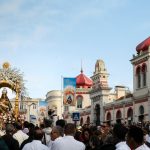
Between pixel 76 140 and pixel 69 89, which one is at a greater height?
pixel 69 89

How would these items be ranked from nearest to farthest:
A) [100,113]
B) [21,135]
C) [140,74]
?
1. [21,135]
2. [140,74]
3. [100,113]

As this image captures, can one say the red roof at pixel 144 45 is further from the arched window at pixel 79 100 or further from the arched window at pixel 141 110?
the arched window at pixel 79 100

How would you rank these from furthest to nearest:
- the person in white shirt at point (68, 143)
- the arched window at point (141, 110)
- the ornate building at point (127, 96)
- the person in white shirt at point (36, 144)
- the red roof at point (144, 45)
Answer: the red roof at point (144, 45), the arched window at point (141, 110), the ornate building at point (127, 96), the person in white shirt at point (36, 144), the person in white shirt at point (68, 143)

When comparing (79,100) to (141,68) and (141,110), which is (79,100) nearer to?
(141,68)

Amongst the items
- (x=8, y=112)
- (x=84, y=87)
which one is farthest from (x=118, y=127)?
(x=84, y=87)

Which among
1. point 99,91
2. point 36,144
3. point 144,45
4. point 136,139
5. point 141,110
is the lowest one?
point 36,144

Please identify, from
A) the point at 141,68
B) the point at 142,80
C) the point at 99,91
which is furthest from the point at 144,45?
the point at 99,91

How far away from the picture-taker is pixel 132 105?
60.9 meters

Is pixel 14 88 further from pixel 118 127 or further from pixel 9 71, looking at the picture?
pixel 118 127

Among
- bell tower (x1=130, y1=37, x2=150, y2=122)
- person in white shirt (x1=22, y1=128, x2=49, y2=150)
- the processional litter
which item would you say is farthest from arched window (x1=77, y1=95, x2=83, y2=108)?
person in white shirt (x1=22, y1=128, x2=49, y2=150)

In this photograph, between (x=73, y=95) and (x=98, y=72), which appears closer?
(x=73, y=95)

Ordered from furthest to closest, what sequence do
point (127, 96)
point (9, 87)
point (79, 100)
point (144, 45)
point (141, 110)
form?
point (79, 100) → point (127, 96) → point (144, 45) → point (141, 110) → point (9, 87)

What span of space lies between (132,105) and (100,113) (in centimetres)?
1348

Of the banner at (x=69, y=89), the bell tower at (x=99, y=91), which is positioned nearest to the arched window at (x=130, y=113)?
the bell tower at (x=99, y=91)
